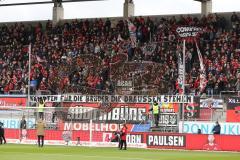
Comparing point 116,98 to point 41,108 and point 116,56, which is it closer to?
point 41,108

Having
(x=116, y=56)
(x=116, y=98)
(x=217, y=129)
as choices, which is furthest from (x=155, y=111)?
(x=116, y=56)

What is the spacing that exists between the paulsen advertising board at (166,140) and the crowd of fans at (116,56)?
3.99 m

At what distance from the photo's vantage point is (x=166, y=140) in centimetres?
3641

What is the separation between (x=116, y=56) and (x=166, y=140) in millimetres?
11141

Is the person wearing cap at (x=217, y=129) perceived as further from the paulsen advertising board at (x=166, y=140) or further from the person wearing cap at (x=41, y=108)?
the person wearing cap at (x=41, y=108)

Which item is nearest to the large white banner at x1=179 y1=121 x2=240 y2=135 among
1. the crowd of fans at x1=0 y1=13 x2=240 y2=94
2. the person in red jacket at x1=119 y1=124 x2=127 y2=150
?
the crowd of fans at x1=0 y1=13 x2=240 y2=94

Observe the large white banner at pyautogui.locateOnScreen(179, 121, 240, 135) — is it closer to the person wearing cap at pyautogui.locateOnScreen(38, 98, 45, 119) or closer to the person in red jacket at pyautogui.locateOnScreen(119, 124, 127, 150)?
the person in red jacket at pyautogui.locateOnScreen(119, 124, 127, 150)

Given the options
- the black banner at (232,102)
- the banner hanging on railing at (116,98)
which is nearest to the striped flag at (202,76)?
the banner hanging on railing at (116,98)

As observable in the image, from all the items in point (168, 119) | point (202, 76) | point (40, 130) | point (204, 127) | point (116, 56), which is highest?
point (116, 56)

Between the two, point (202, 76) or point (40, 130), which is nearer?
point (40, 130)

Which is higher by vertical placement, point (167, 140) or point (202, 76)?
point (202, 76)

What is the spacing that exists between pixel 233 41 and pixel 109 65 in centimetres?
820

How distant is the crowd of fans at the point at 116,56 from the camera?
4153 centimetres

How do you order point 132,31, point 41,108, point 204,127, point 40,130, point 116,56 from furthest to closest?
1. point 132,31
2. point 116,56
3. point 41,108
4. point 204,127
5. point 40,130
